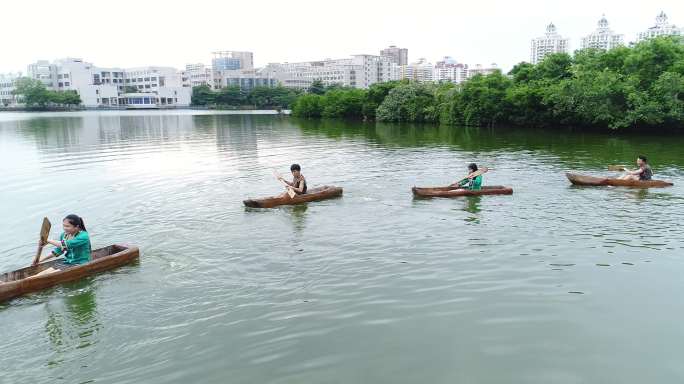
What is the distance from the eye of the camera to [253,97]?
132000 mm

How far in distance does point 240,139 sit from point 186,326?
3524cm

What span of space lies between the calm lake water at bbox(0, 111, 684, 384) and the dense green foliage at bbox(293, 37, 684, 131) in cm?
2421

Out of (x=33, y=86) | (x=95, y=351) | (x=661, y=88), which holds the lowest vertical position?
(x=95, y=351)

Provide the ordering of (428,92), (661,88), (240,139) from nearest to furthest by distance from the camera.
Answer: (661,88)
(240,139)
(428,92)

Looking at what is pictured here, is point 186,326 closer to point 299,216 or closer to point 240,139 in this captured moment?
point 299,216

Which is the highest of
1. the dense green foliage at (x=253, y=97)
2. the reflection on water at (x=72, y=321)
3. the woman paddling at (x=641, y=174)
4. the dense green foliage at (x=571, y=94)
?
the dense green foliage at (x=253, y=97)

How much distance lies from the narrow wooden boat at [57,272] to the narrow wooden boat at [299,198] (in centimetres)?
507

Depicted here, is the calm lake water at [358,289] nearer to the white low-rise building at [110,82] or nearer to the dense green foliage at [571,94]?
the dense green foliage at [571,94]

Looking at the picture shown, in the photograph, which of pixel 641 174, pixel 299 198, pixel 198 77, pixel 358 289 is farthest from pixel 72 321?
pixel 198 77

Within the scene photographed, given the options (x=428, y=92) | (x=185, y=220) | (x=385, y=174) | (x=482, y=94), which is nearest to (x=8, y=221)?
(x=185, y=220)

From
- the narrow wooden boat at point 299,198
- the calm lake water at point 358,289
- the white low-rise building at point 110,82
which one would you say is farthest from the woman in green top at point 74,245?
the white low-rise building at point 110,82

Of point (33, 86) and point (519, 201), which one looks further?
point (33, 86)

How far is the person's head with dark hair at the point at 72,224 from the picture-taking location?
10.5 metres

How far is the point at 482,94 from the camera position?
173 feet
